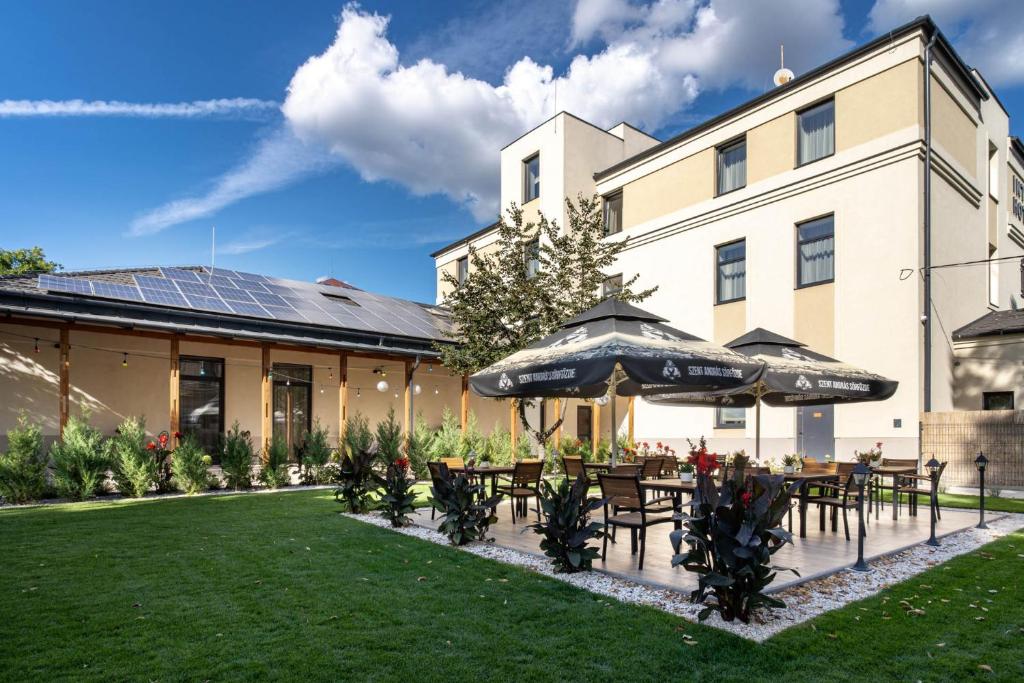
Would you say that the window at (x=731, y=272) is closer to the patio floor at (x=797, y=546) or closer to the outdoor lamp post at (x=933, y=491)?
the patio floor at (x=797, y=546)

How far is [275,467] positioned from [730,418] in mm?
12602

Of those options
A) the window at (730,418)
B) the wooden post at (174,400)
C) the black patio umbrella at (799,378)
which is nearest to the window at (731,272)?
the window at (730,418)

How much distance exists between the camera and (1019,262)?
20922 mm

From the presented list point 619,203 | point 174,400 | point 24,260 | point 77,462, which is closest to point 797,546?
point 174,400

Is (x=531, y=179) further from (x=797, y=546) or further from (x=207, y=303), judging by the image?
(x=797, y=546)

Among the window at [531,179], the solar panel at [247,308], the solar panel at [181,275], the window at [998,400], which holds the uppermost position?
the window at [531,179]

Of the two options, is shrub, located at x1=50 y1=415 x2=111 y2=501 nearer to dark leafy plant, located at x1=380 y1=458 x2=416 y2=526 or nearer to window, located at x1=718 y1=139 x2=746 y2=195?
dark leafy plant, located at x1=380 y1=458 x2=416 y2=526

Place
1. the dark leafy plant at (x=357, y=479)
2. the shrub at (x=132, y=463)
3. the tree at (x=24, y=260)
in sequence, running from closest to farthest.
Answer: the dark leafy plant at (x=357, y=479) → the shrub at (x=132, y=463) → the tree at (x=24, y=260)

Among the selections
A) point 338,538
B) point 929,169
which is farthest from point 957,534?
point 929,169

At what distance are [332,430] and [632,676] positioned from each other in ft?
53.1

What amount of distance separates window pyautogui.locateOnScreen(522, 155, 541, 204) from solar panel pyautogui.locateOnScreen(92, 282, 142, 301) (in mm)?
14433

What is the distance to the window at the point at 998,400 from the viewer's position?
585 inches

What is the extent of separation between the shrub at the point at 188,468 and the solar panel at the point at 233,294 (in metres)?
4.82

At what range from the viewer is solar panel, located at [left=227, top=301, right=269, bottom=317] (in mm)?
14906
